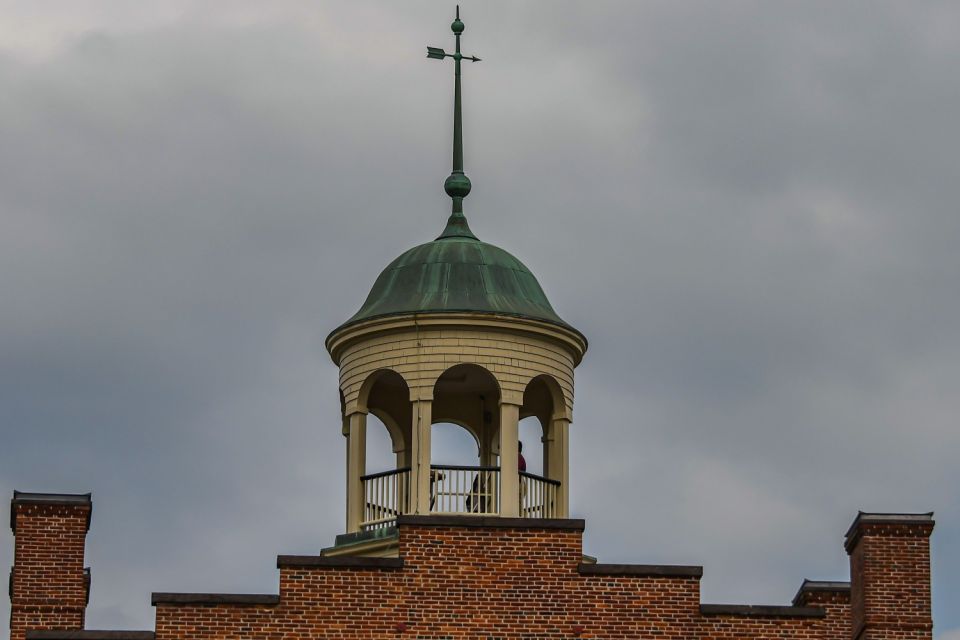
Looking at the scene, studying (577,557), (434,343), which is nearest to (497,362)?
(434,343)

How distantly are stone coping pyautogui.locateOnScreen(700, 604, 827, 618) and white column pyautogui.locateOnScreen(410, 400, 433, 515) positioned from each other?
578 cm

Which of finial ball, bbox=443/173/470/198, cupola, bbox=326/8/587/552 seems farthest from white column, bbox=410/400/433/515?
finial ball, bbox=443/173/470/198

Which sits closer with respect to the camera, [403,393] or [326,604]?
[326,604]

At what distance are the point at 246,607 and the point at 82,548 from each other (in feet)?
12.7

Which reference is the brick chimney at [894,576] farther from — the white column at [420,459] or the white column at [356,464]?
the white column at [356,464]

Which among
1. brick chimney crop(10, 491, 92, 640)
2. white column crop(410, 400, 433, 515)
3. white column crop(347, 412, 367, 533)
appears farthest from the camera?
white column crop(347, 412, 367, 533)

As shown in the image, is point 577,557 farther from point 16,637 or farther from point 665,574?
point 16,637

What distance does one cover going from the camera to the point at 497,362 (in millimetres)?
54656

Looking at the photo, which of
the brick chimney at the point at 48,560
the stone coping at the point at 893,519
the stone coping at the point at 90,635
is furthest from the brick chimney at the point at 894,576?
the brick chimney at the point at 48,560

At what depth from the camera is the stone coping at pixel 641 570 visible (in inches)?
1970

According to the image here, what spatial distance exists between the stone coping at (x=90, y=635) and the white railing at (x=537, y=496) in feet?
25.9

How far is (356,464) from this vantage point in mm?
55625

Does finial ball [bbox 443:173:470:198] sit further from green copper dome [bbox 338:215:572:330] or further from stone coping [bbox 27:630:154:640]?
stone coping [bbox 27:630:154:640]

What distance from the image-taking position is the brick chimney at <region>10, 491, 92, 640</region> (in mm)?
52000
